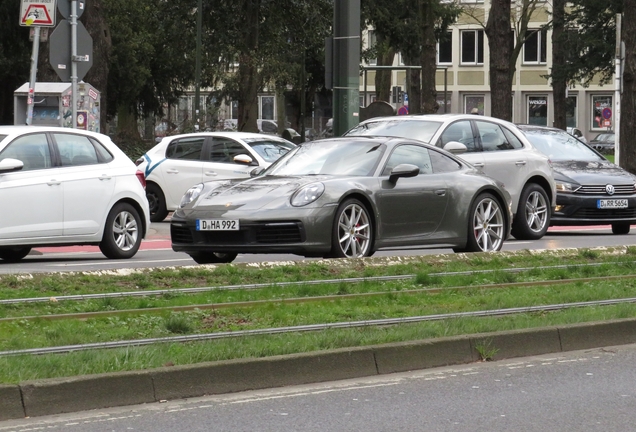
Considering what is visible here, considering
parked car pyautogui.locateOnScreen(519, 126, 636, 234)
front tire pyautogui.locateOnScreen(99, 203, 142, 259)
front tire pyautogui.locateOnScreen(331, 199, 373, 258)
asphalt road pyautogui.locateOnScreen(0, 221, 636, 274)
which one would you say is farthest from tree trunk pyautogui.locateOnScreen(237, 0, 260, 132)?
front tire pyautogui.locateOnScreen(331, 199, 373, 258)

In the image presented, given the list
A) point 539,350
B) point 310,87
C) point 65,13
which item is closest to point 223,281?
point 539,350

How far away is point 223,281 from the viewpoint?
36.7 ft

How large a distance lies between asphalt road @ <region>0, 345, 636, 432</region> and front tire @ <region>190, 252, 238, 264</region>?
581cm

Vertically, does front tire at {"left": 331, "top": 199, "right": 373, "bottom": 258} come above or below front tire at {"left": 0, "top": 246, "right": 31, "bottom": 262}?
above

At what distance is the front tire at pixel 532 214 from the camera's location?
17891 millimetres

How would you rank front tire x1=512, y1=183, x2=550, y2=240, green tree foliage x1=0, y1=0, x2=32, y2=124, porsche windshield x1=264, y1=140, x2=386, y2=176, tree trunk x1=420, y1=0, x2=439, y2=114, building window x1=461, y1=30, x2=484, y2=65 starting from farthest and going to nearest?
1. building window x1=461, y1=30, x2=484, y2=65
2. green tree foliage x1=0, y1=0, x2=32, y2=124
3. tree trunk x1=420, y1=0, x2=439, y2=114
4. front tire x1=512, y1=183, x2=550, y2=240
5. porsche windshield x1=264, y1=140, x2=386, y2=176

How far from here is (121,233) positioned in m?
15.1

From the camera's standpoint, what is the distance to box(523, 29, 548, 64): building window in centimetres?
8856

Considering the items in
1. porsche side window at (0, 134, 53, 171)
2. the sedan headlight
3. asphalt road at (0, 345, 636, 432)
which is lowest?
asphalt road at (0, 345, 636, 432)

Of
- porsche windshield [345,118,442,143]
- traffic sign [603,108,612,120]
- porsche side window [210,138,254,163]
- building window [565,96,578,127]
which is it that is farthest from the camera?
building window [565,96,578,127]

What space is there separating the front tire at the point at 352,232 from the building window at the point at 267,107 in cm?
8627

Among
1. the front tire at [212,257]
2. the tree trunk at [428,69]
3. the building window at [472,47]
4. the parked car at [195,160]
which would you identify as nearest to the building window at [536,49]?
the building window at [472,47]

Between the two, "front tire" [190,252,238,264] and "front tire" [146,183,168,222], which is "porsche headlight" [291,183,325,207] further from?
"front tire" [146,183,168,222]

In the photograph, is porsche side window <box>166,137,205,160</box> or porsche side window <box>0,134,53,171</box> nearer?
porsche side window <box>0,134,53,171</box>
